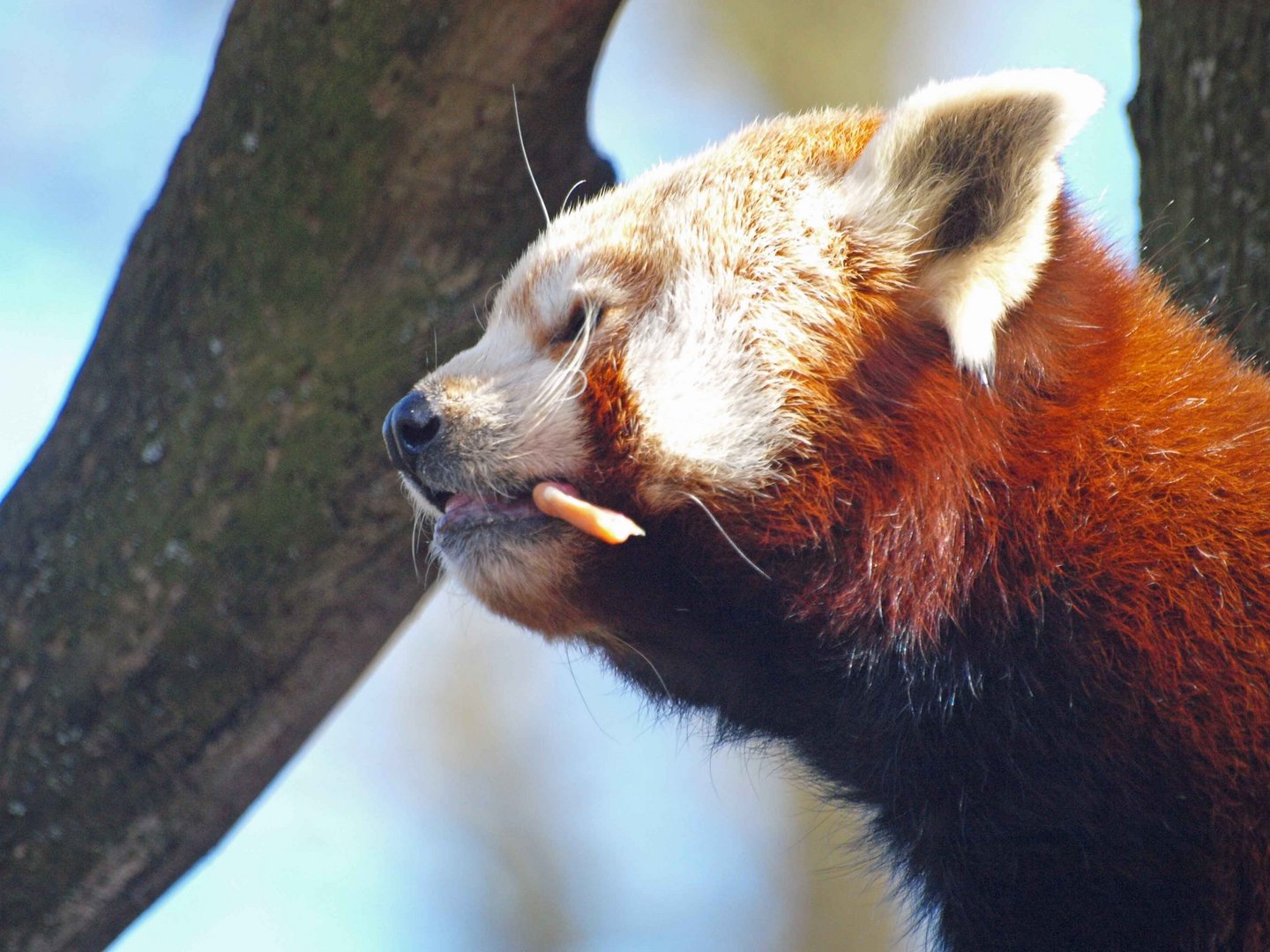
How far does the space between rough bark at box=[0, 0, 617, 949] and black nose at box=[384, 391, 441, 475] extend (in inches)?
36.6

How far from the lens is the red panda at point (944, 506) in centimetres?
220

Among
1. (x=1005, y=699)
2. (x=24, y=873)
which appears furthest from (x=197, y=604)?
(x=1005, y=699)

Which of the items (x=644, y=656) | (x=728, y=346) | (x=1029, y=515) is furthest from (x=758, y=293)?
(x=644, y=656)

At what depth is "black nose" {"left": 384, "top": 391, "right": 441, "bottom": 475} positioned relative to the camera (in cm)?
242

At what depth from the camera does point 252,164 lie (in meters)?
3.26

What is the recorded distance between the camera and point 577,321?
8.14 ft

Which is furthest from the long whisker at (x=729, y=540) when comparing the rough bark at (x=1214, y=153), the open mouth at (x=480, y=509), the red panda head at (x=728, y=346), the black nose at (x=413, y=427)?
the rough bark at (x=1214, y=153)

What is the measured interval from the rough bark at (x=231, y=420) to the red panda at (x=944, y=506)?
91 centimetres

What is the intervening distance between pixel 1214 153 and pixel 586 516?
2095mm

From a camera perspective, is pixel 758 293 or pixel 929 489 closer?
pixel 929 489

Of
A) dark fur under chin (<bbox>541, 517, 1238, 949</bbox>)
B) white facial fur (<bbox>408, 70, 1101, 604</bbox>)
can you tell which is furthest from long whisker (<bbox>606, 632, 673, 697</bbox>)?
white facial fur (<bbox>408, 70, 1101, 604</bbox>)

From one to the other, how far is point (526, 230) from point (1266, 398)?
1.90m

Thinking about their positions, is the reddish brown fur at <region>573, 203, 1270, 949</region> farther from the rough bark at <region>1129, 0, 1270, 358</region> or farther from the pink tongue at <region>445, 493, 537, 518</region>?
the rough bark at <region>1129, 0, 1270, 358</region>

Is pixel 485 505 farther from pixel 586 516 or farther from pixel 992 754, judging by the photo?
pixel 992 754
